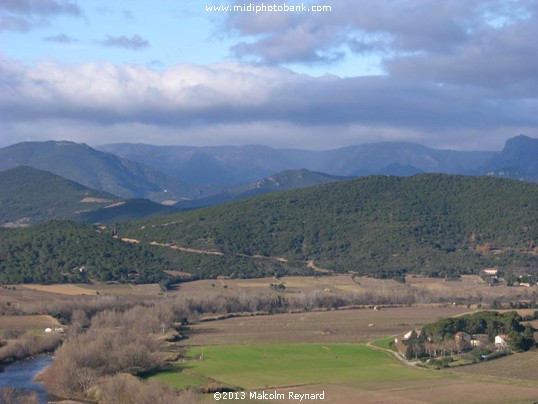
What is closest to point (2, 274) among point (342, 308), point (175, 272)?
point (175, 272)

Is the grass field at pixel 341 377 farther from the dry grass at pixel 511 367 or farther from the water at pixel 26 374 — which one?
the water at pixel 26 374

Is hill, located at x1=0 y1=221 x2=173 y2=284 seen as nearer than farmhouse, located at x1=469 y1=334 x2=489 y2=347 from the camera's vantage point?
No

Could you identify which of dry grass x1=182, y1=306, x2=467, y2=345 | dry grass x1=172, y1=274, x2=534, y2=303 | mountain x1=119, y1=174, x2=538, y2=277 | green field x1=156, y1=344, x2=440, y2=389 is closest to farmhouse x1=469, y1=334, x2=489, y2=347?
green field x1=156, y1=344, x2=440, y2=389

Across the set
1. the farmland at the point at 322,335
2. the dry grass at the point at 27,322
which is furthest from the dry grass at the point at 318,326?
the dry grass at the point at 27,322

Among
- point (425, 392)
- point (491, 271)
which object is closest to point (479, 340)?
point (425, 392)

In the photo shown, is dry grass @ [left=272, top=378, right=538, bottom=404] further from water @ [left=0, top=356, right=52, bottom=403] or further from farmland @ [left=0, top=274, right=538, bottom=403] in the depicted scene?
water @ [left=0, top=356, right=52, bottom=403]
